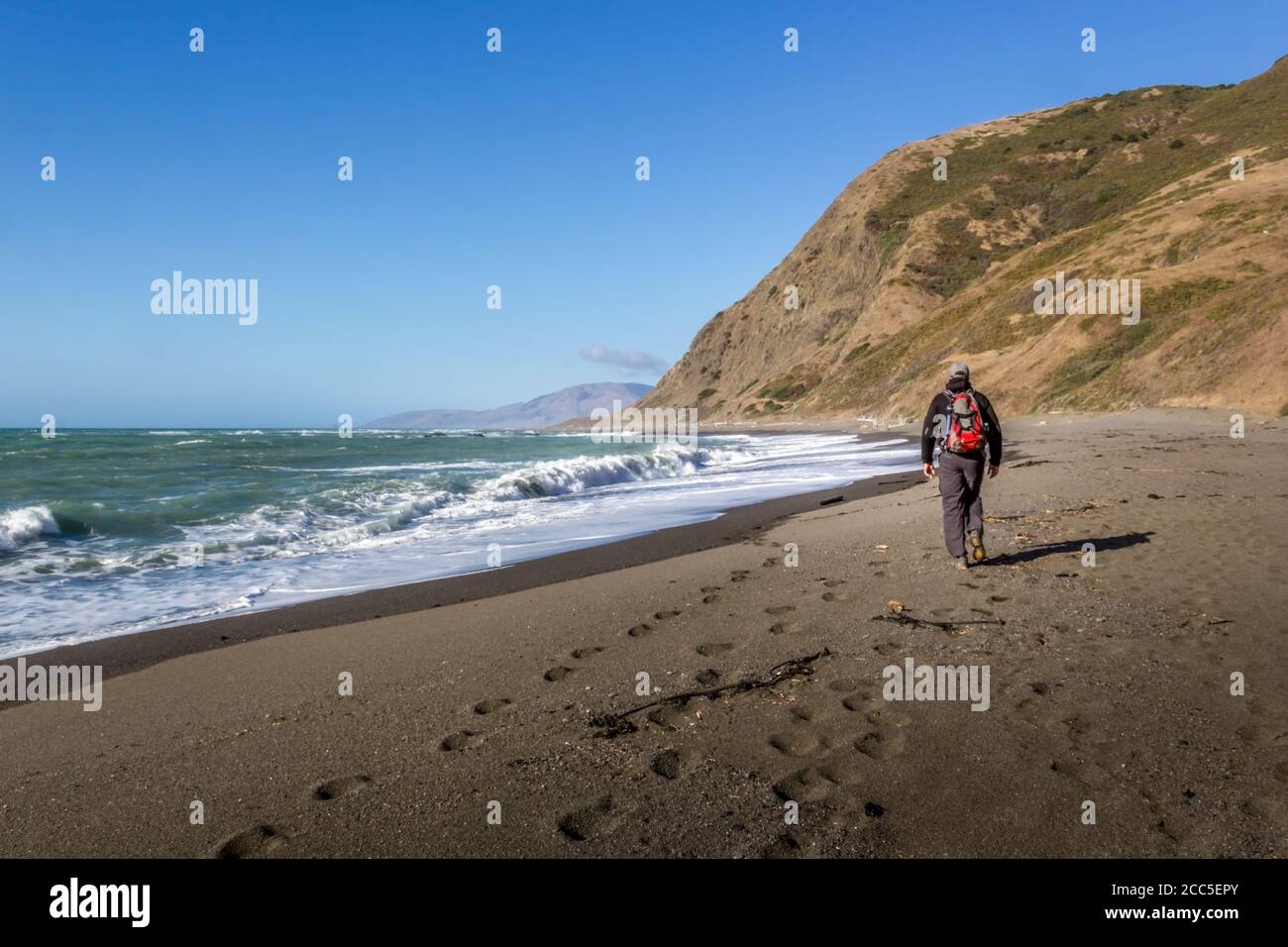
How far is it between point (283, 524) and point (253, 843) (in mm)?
11737

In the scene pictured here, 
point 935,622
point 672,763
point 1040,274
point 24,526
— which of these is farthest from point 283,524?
point 1040,274

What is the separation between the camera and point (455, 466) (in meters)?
29.3

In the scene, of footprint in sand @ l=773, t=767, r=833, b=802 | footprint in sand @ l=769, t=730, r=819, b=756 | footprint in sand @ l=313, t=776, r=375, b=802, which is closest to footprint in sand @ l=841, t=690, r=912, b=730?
footprint in sand @ l=769, t=730, r=819, b=756

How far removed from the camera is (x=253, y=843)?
2977mm

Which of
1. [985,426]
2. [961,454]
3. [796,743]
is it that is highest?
[985,426]

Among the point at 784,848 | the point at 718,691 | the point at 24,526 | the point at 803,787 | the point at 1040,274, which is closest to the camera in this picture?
the point at 784,848

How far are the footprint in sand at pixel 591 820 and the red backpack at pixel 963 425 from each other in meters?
5.72

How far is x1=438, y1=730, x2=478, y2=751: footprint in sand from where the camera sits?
3.77 meters

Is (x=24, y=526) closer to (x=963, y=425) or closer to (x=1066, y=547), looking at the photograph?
(x=963, y=425)

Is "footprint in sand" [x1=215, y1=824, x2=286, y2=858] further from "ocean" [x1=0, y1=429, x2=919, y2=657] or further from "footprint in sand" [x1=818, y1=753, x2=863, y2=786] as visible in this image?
"ocean" [x1=0, y1=429, x2=919, y2=657]

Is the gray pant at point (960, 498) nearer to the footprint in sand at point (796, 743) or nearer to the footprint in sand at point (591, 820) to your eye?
the footprint in sand at point (796, 743)

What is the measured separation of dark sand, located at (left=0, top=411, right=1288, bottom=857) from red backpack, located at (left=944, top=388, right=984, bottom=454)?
1169mm

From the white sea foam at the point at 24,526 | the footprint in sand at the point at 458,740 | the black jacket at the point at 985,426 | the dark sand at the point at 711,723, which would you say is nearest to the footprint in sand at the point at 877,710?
the dark sand at the point at 711,723
